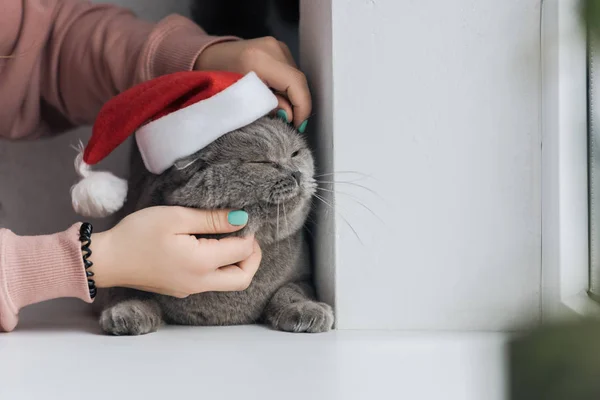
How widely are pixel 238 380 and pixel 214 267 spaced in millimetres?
281

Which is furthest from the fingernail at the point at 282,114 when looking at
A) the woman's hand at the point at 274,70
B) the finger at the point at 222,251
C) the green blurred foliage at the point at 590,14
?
the green blurred foliage at the point at 590,14

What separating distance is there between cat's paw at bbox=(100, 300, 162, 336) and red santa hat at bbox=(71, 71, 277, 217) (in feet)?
0.79

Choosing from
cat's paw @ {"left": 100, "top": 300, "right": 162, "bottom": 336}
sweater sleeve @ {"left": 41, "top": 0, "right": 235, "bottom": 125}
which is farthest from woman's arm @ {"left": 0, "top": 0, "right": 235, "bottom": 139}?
cat's paw @ {"left": 100, "top": 300, "right": 162, "bottom": 336}

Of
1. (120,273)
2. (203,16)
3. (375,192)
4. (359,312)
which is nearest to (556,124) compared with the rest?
(375,192)

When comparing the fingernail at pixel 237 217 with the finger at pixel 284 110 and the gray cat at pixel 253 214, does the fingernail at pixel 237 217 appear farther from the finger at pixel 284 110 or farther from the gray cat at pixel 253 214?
the finger at pixel 284 110

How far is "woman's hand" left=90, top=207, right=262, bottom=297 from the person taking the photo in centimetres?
99

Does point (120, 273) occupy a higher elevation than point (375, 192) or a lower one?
lower

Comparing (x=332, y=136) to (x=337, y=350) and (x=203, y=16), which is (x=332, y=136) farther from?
(x=203, y=16)

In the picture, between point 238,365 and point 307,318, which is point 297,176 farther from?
point 238,365

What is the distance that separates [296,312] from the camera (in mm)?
1026

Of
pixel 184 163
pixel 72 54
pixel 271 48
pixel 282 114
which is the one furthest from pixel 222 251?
pixel 72 54

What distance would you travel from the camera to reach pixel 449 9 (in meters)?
0.98

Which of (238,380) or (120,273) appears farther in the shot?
(120,273)

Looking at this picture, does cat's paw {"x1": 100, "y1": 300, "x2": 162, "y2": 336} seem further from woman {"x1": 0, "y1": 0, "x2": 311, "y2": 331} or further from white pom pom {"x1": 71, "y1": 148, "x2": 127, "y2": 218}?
white pom pom {"x1": 71, "y1": 148, "x2": 127, "y2": 218}
